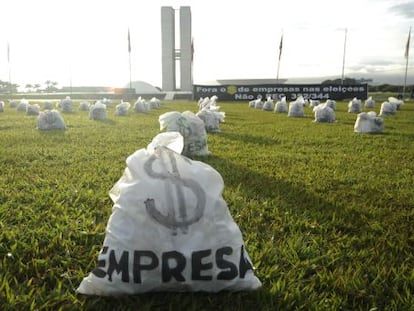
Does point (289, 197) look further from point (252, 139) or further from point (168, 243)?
point (252, 139)

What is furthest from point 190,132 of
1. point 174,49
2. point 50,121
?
point 174,49

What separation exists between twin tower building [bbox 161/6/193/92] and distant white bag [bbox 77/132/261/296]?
46925 millimetres

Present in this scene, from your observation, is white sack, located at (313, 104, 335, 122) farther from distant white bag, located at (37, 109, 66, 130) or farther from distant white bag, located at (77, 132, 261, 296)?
distant white bag, located at (77, 132, 261, 296)

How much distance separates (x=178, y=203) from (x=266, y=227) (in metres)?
0.99

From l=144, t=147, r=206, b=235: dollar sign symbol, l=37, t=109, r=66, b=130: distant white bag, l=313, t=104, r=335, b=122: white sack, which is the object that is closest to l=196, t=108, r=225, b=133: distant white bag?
l=37, t=109, r=66, b=130: distant white bag

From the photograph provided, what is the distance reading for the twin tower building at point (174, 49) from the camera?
155ft

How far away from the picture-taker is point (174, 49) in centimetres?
4831

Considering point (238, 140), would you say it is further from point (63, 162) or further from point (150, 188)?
point (150, 188)

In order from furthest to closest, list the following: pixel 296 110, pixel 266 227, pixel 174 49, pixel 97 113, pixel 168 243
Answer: pixel 174 49 < pixel 296 110 < pixel 97 113 < pixel 266 227 < pixel 168 243

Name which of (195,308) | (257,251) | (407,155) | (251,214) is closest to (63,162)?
(251,214)

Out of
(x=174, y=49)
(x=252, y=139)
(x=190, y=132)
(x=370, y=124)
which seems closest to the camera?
(x=190, y=132)

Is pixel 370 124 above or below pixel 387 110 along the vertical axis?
above

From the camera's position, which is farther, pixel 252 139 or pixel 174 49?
pixel 174 49

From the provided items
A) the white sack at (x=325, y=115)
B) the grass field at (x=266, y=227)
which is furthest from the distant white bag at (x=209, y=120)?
the white sack at (x=325, y=115)
